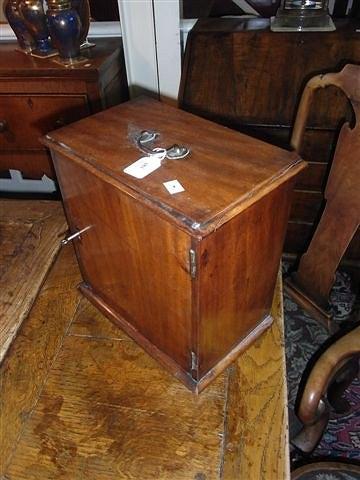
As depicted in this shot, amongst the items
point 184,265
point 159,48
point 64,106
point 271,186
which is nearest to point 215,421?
point 184,265

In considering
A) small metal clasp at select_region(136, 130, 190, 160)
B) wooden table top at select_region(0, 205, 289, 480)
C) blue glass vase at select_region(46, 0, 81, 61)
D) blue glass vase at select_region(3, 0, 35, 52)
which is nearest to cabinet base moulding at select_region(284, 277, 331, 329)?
wooden table top at select_region(0, 205, 289, 480)

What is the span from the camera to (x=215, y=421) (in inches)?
27.7

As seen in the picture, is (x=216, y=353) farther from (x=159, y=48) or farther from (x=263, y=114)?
(x=159, y=48)

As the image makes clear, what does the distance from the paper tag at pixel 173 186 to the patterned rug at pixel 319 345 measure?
0.88 m

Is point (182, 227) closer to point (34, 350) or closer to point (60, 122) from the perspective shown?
point (34, 350)

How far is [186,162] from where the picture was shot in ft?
2.16

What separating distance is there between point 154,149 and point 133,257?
183mm

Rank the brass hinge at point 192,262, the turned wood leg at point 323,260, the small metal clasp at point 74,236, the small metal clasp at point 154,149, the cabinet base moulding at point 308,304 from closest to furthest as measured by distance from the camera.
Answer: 1. the brass hinge at point 192,262
2. the small metal clasp at point 154,149
3. the small metal clasp at point 74,236
4. the turned wood leg at point 323,260
5. the cabinet base moulding at point 308,304

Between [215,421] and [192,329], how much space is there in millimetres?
169

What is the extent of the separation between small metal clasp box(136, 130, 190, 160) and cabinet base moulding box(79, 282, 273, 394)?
358 mm

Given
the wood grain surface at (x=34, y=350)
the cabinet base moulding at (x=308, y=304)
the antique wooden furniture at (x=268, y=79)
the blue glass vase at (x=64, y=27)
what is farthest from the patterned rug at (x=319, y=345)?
the blue glass vase at (x=64, y=27)

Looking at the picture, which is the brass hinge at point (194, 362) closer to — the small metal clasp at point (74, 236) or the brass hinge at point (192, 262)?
the brass hinge at point (192, 262)

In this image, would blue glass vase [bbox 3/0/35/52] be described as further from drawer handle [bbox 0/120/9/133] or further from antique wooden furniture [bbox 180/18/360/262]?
antique wooden furniture [bbox 180/18/360/262]

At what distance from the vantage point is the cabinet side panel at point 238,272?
598 millimetres
